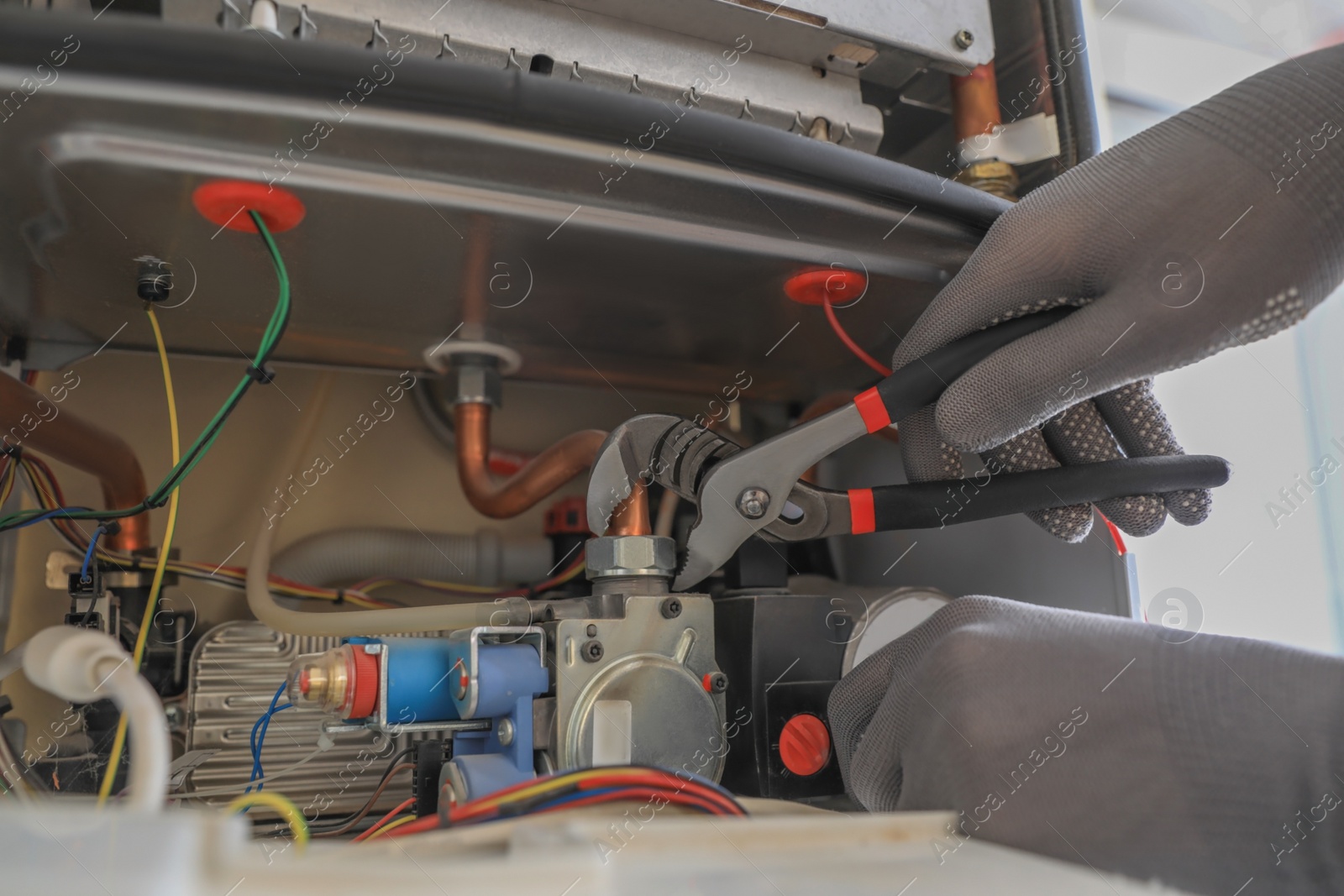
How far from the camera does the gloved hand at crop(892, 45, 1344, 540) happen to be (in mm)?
585

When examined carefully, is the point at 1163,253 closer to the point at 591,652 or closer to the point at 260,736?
the point at 591,652

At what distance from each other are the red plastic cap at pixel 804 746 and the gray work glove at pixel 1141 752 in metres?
0.14

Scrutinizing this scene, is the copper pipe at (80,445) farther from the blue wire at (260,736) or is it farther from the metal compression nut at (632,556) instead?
the metal compression nut at (632,556)

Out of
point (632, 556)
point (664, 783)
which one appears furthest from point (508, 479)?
point (664, 783)

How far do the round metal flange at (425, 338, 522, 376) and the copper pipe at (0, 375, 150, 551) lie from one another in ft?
1.10

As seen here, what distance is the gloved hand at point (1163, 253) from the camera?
585mm

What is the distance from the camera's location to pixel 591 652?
0.66 meters

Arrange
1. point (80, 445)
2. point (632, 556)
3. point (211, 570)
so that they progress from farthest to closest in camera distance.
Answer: point (211, 570) < point (80, 445) < point (632, 556)

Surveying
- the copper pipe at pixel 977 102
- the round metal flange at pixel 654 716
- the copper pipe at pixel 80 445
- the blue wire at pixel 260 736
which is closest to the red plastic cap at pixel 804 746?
the round metal flange at pixel 654 716

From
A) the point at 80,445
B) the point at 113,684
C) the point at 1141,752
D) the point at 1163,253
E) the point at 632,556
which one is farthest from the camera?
the point at 80,445

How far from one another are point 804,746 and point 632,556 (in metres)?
0.21

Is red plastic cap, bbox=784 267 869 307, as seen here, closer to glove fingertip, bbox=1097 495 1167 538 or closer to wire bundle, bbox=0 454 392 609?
glove fingertip, bbox=1097 495 1167 538

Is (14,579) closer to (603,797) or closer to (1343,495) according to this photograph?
(603,797)

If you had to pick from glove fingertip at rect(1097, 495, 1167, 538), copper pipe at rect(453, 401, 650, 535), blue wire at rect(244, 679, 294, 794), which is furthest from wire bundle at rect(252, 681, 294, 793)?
glove fingertip at rect(1097, 495, 1167, 538)
